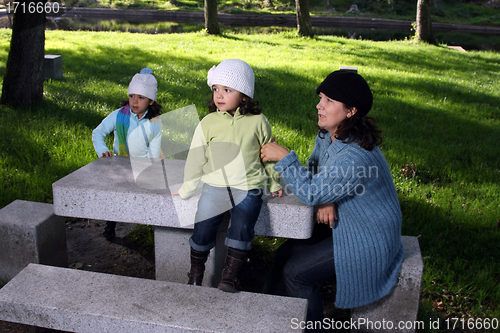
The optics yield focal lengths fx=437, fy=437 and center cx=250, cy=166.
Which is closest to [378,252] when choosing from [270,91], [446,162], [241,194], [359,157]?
[359,157]

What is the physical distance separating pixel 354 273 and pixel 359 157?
24.0 inches

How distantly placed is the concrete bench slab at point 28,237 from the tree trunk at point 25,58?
3.60 m

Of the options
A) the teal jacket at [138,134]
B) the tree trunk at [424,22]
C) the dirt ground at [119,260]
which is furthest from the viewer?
the tree trunk at [424,22]

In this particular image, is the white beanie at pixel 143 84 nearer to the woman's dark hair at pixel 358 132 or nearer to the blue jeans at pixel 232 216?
the blue jeans at pixel 232 216

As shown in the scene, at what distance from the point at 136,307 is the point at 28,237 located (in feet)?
3.76

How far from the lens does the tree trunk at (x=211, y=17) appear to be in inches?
604

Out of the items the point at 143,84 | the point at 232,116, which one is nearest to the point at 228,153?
the point at 232,116

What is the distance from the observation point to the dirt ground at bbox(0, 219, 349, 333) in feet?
10.5

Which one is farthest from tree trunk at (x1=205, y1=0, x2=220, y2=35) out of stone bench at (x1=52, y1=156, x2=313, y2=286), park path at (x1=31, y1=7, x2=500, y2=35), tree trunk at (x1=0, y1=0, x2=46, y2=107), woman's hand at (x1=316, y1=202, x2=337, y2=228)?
woman's hand at (x1=316, y1=202, x2=337, y2=228)

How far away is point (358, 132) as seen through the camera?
2283 mm

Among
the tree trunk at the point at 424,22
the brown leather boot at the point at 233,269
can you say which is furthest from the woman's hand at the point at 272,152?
the tree trunk at the point at 424,22

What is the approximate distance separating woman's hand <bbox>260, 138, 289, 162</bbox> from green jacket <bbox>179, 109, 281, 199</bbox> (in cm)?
6

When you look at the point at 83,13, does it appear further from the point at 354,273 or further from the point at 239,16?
the point at 354,273

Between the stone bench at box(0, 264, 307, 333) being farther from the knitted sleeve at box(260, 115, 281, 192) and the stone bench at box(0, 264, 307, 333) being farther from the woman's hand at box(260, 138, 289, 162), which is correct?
the woman's hand at box(260, 138, 289, 162)
